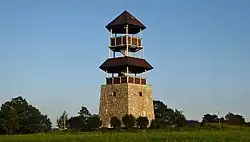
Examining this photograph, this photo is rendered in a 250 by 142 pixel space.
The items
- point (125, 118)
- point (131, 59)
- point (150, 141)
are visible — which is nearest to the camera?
point (150, 141)

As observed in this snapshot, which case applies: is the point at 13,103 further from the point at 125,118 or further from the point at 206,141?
the point at 206,141

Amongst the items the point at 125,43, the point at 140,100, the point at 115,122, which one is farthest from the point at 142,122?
the point at 125,43

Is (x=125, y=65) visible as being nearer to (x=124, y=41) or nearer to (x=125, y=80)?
(x=125, y=80)

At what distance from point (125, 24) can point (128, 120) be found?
1150 centimetres

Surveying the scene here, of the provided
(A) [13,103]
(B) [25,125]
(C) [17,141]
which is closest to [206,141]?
(C) [17,141]

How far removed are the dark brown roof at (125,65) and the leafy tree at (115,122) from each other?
234 inches

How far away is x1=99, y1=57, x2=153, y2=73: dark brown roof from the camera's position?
5334cm

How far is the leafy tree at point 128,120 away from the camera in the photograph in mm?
48969

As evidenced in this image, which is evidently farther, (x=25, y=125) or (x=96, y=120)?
(x=25, y=125)

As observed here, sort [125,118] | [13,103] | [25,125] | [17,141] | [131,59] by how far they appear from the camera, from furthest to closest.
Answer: [13,103]
[25,125]
[131,59]
[125,118]
[17,141]

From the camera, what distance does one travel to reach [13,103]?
66875mm

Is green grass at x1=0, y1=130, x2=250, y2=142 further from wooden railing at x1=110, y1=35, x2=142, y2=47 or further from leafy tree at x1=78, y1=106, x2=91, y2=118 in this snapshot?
leafy tree at x1=78, y1=106, x2=91, y2=118

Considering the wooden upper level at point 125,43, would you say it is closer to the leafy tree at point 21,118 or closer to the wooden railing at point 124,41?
the wooden railing at point 124,41

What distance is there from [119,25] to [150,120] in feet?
36.9
